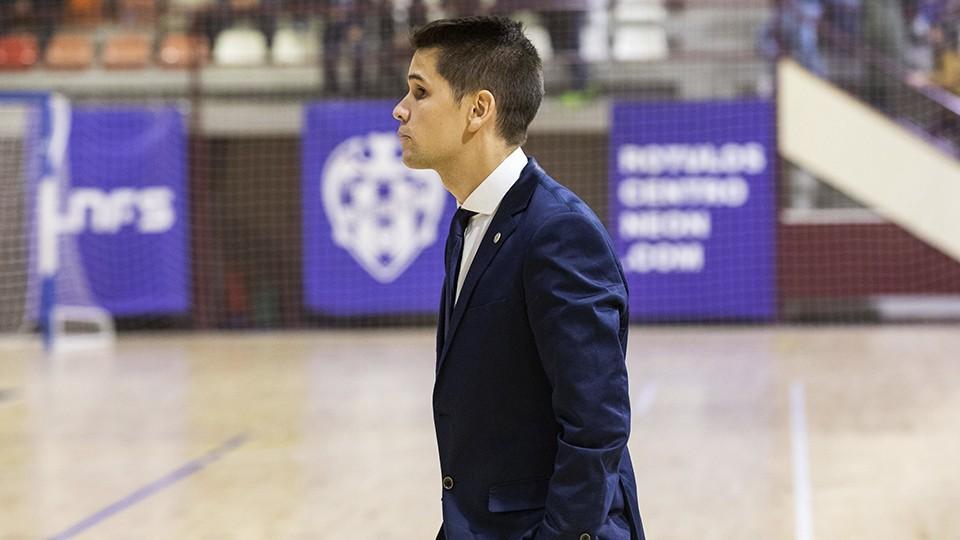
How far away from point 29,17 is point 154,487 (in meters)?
10.6

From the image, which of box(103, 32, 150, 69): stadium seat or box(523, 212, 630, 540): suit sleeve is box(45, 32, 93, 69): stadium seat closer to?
box(103, 32, 150, 69): stadium seat

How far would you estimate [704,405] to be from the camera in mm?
7477

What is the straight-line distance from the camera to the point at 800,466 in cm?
559

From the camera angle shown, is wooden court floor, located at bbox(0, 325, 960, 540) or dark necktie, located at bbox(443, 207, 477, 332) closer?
dark necktie, located at bbox(443, 207, 477, 332)

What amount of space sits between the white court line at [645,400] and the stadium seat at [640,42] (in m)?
5.73

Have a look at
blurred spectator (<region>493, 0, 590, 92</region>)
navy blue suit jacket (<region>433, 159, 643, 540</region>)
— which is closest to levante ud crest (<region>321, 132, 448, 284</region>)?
blurred spectator (<region>493, 0, 590, 92</region>)

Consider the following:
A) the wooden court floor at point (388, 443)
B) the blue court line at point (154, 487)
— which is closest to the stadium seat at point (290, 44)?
the wooden court floor at point (388, 443)

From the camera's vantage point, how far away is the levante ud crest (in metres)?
12.4

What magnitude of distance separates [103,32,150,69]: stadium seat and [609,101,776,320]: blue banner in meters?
5.26

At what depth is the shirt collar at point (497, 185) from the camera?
1.78 meters

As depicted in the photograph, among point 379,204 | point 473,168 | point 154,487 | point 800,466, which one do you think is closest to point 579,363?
point 473,168

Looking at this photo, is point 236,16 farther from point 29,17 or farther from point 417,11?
point 29,17

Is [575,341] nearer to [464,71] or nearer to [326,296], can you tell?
[464,71]

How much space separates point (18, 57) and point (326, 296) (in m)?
4.42
